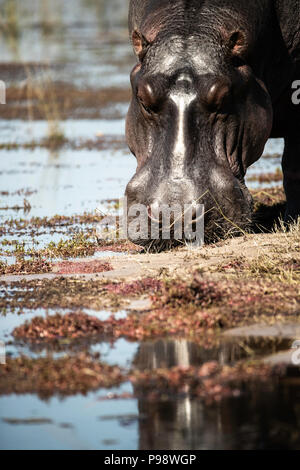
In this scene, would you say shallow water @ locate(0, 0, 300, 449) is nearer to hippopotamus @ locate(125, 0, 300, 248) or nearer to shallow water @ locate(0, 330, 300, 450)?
shallow water @ locate(0, 330, 300, 450)

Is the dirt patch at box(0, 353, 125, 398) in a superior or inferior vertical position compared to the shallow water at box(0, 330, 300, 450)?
superior

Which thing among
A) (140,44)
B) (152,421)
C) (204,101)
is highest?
(140,44)

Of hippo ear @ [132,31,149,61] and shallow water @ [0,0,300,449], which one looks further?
hippo ear @ [132,31,149,61]

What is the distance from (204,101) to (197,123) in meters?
0.14

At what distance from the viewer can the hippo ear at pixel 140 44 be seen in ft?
20.9

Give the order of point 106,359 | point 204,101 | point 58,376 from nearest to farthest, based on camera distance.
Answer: point 58,376 → point 106,359 → point 204,101

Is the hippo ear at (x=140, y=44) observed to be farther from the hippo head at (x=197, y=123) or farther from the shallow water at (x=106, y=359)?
the shallow water at (x=106, y=359)

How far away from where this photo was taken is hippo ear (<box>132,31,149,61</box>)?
6.36 m

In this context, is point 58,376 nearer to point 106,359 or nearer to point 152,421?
point 106,359

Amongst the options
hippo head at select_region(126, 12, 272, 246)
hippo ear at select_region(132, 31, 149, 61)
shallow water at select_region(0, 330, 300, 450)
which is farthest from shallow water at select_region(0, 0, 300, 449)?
hippo ear at select_region(132, 31, 149, 61)

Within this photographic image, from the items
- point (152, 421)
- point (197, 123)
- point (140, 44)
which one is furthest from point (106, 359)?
point (140, 44)

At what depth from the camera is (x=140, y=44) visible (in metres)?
6.49

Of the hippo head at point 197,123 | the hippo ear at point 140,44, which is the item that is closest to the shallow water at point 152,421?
the hippo head at point 197,123
